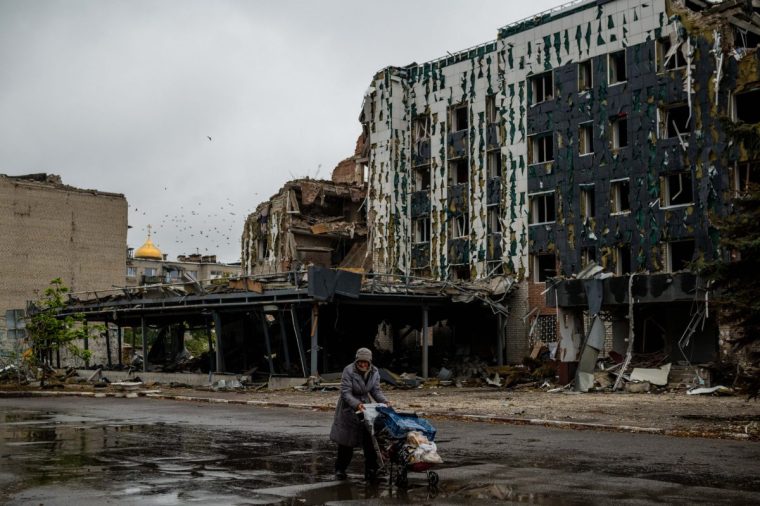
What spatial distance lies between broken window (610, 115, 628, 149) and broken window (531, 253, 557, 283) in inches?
255

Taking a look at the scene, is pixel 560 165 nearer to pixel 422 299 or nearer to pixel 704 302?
pixel 422 299

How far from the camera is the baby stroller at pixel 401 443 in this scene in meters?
9.95

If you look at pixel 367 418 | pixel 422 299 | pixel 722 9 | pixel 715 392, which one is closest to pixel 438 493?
pixel 367 418

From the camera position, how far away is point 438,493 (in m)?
9.77

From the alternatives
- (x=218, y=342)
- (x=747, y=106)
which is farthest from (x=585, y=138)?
(x=218, y=342)

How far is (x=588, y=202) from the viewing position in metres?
42.6

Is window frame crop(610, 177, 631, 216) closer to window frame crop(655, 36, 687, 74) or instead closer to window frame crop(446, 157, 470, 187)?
window frame crop(655, 36, 687, 74)

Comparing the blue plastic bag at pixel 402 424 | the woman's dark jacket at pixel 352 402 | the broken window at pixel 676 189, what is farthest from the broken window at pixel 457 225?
the blue plastic bag at pixel 402 424

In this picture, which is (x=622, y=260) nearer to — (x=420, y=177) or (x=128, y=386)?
(x=420, y=177)

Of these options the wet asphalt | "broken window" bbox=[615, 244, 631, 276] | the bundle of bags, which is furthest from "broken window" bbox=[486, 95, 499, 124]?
the bundle of bags

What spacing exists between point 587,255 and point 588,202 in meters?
2.64

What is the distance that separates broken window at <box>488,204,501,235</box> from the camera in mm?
46781

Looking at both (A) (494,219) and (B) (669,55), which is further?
(A) (494,219)

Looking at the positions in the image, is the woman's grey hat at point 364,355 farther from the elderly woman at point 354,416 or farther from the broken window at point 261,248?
the broken window at point 261,248
